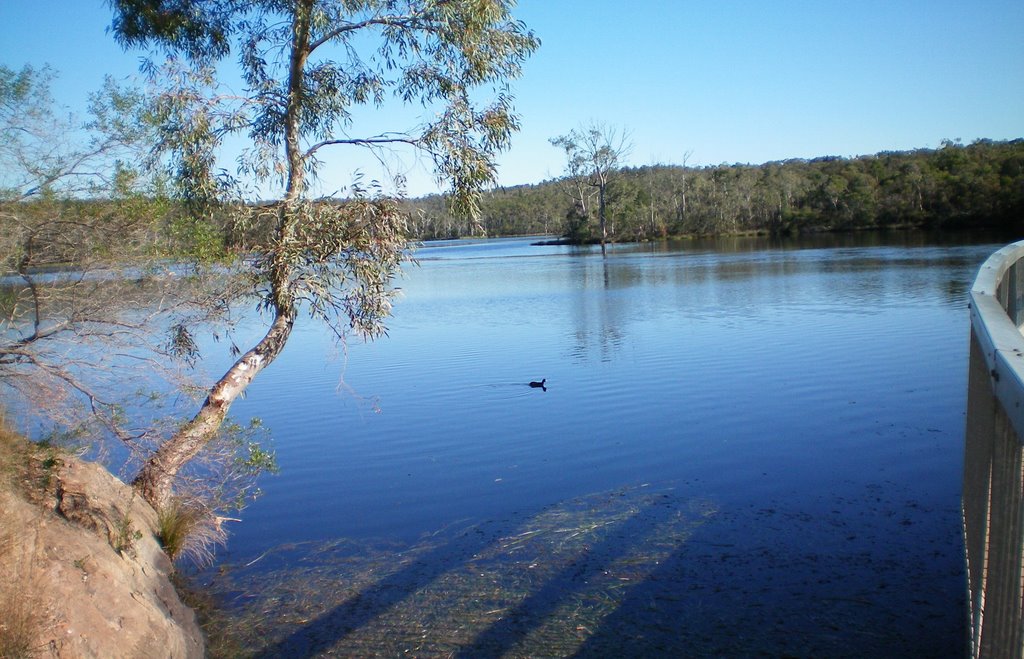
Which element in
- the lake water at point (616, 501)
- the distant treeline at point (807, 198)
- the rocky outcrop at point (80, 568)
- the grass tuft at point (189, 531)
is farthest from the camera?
the distant treeline at point (807, 198)

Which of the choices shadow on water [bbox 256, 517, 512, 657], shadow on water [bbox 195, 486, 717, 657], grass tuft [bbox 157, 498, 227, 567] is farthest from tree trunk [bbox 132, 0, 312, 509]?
shadow on water [bbox 256, 517, 512, 657]

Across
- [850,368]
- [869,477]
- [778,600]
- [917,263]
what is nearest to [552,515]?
[778,600]

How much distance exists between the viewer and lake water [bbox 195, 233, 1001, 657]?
16.9 ft

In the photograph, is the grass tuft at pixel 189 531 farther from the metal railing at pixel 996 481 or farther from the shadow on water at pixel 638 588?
the metal railing at pixel 996 481

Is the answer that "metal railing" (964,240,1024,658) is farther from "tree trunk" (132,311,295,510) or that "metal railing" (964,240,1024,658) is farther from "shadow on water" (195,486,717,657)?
"tree trunk" (132,311,295,510)

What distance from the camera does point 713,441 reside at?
8.98 m

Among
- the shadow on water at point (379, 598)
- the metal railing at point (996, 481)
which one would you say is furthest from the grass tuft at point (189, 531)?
the metal railing at point (996, 481)

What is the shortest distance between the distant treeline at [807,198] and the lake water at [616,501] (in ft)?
103

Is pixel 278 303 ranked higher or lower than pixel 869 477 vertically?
higher

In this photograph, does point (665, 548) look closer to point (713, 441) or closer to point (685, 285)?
point (713, 441)

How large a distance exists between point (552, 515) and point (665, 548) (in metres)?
1.18

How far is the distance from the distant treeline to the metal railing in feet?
135

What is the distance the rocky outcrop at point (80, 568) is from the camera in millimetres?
3936

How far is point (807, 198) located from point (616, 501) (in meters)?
76.5
